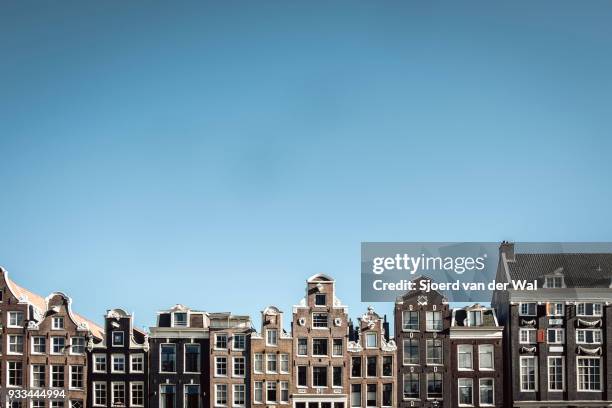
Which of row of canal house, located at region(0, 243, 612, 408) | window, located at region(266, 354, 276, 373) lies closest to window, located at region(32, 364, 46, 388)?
row of canal house, located at region(0, 243, 612, 408)

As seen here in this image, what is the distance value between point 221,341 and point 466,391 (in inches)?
689

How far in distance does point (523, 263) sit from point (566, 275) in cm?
325

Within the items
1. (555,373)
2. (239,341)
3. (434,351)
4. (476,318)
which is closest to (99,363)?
(239,341)

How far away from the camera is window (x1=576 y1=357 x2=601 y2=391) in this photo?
77.9 meters

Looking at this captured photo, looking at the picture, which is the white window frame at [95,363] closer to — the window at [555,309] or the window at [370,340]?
the window at [370,340]

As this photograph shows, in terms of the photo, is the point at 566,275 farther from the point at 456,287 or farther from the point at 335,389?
the point at 335,389

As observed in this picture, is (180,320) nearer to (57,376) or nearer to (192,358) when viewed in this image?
(192,358)

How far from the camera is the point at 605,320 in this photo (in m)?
78.1

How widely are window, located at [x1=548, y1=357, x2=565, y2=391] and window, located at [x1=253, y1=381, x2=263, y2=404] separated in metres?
20.1

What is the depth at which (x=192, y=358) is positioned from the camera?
78.5 meters

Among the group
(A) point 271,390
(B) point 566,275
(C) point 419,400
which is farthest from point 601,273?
(A) point 271,390

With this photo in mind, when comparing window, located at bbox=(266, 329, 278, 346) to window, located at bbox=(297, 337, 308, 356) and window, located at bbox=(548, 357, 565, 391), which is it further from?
window, located at bbox=(548, 357, 565, 391)

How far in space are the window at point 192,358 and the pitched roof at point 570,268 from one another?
23049mm

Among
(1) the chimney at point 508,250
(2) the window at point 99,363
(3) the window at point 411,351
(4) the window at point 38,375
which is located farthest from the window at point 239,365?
(1) the chimney at point 508,250
